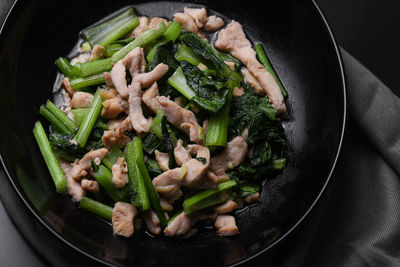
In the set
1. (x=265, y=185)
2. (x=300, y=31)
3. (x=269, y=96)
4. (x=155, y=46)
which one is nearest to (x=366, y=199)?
(x=265, y=185)

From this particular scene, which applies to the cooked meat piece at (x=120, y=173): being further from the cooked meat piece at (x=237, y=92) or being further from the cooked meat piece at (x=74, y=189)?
the cooked meat piece at (x=237, y=92)

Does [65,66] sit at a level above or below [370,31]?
above

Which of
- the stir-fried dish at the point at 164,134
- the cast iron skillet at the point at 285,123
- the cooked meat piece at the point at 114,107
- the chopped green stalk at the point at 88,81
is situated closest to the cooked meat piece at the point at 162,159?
the stir-fried dish at the point at 164,134

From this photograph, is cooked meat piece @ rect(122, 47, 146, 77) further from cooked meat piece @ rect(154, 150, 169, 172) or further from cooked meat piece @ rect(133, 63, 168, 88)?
cooked meat piece @ rect(154, 150, 169, 172)

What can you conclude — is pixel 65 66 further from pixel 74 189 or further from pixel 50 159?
pixel 74 189

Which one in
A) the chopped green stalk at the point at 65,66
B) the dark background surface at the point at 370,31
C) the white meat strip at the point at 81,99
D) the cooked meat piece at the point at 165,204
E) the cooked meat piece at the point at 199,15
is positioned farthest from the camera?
the dark background surface at the point at 370,31

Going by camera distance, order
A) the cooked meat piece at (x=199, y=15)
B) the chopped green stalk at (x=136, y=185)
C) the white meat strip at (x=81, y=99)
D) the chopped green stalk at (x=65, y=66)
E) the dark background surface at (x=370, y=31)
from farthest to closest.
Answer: the dark background surface at (x=370, y=31) → the cooked meat piece at (x=199, y=15) → the chopped green stalk at (x=65, y=66) → the white meat strip at (x=81, y=99) → the chopped green stalk at (x=136, y=185)

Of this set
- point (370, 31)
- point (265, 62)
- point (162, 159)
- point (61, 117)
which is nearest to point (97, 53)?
point (61, 117)
